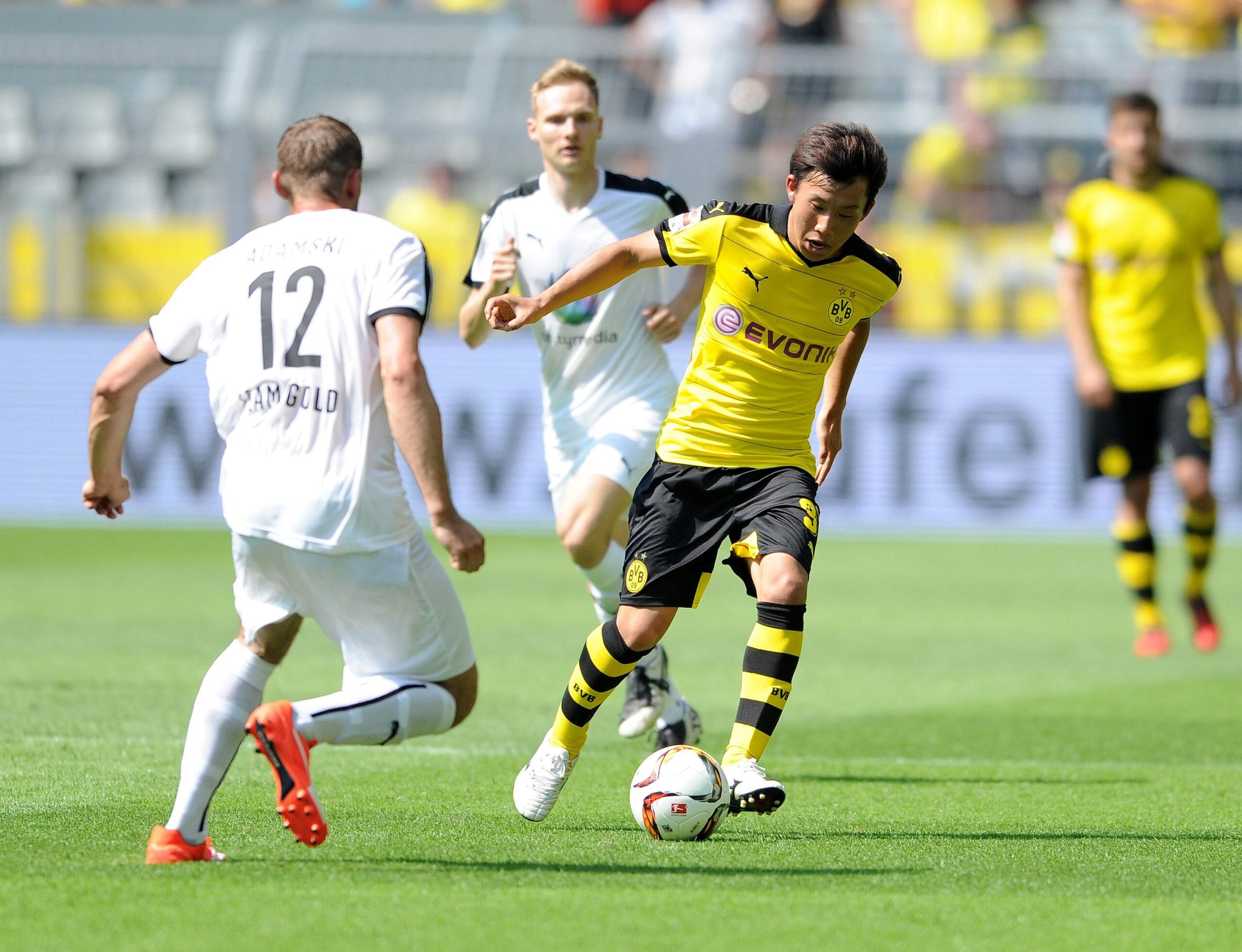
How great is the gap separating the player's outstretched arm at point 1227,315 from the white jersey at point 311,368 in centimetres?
614

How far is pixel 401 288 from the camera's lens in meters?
4.33

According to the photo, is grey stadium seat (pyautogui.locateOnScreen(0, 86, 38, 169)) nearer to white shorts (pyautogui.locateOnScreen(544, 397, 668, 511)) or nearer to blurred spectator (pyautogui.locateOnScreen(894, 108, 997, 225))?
blurred spectator (pyautogui.locateOnScreen(894, 108, 997, 225))

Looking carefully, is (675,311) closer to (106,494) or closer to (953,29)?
(106,494)

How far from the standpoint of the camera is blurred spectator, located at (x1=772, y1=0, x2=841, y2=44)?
1806 centimetres

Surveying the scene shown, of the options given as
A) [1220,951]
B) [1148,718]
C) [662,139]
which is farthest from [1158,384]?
[662,139]

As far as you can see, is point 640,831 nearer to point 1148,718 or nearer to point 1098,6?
point 1148,718

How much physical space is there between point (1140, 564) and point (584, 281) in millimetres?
5589

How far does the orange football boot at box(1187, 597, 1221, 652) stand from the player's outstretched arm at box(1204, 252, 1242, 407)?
1110 mm

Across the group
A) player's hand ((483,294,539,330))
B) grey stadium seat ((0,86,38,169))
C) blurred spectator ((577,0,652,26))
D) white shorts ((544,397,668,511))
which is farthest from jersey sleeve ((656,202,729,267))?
blurred spectator ((577,0,652,26))

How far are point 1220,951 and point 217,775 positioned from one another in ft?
7.82

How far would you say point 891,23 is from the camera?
19.6 metres

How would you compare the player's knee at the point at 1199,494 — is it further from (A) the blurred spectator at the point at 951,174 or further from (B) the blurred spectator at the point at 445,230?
(B) the blurred spectator at the point at 445,230

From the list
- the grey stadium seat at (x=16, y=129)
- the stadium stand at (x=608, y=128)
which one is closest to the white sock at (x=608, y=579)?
the stadium stand at (x=608, y=128)

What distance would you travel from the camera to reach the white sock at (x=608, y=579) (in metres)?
6.72
